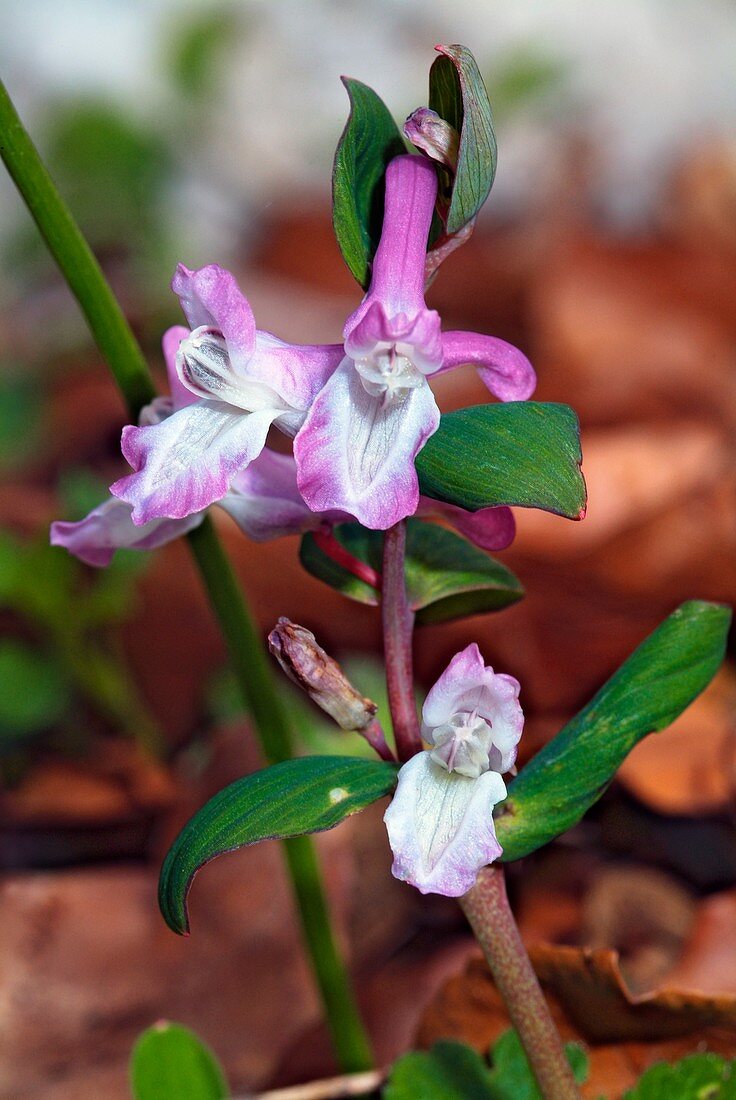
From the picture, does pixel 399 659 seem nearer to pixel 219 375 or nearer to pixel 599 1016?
pixel 219 375

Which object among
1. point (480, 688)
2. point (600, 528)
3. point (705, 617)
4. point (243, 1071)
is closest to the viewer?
point (480, 688)

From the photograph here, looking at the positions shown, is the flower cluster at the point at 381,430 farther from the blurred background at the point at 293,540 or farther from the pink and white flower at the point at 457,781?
the blurred background at the point at 293,540

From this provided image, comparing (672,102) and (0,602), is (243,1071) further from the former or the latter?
(672,102)

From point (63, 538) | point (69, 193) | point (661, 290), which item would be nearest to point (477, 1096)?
point (63, 538)

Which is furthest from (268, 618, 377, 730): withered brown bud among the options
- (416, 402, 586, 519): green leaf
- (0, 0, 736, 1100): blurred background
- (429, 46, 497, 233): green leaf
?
(0, 0, 736, 1100): blurred background

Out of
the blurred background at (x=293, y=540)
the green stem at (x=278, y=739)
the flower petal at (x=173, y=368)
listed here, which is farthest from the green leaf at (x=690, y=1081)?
the flower petal at (x=173, y=368)
